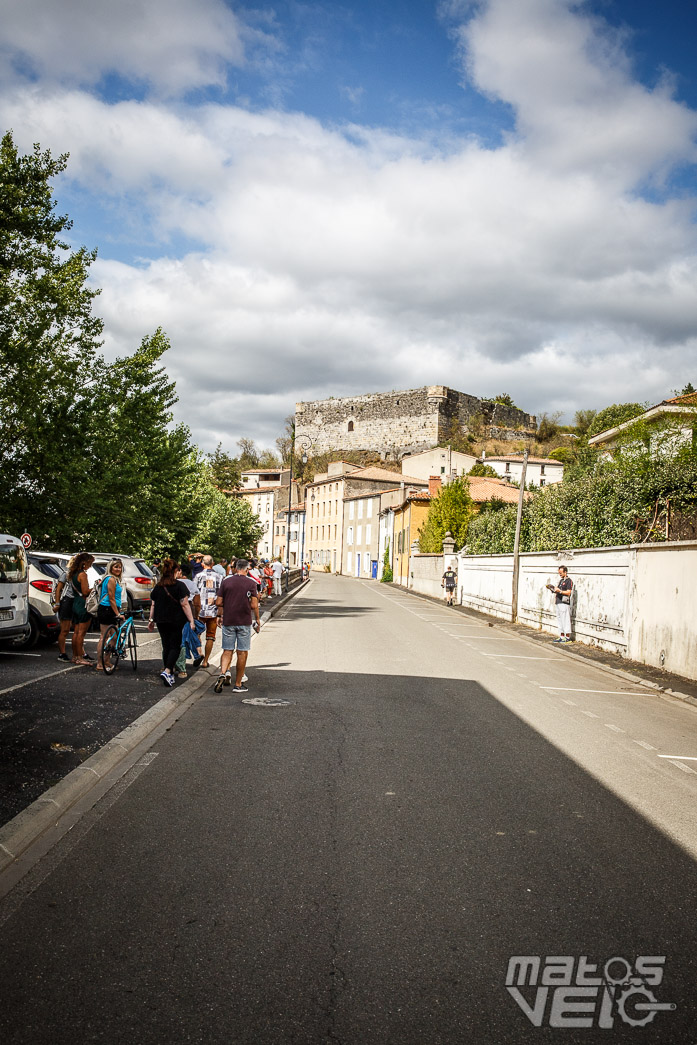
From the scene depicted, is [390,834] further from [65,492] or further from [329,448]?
[329,448]

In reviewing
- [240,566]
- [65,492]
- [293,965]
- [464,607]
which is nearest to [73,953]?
[293,965]

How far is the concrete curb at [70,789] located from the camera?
4.56 meters

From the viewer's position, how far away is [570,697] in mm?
11523

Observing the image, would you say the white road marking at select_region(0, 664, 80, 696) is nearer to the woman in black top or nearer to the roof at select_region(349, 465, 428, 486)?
the woman in black top

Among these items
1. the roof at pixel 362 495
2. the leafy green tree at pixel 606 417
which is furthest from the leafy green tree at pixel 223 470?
the leafy green tree at pixel 606 417

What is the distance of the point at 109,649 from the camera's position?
11.8m

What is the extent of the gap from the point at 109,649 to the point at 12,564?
2467 millimetres

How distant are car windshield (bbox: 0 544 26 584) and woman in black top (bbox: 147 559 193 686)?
3.06m

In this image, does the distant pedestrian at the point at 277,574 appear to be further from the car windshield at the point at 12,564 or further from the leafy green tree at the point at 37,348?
the car windshield at the point at 12,564

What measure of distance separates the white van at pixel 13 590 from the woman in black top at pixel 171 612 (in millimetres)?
2970

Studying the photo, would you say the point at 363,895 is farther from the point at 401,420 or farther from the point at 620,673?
the point at 401,420

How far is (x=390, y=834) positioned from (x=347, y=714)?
13.3 feet

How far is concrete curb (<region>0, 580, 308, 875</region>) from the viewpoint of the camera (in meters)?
4.56

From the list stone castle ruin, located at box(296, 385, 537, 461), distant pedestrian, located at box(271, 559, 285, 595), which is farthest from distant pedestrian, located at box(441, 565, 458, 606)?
stone castle ruin, located at box(296, 385, 537, 461)
